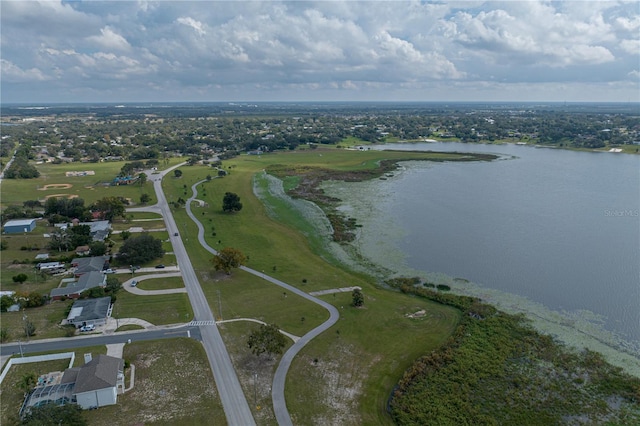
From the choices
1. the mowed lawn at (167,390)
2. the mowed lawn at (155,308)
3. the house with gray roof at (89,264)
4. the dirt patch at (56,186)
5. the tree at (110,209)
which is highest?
the tree at (110,209)

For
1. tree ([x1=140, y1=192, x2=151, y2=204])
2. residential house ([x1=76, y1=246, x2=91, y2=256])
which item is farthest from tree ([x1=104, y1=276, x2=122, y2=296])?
tree ([x1=140, y1=192, x2=151, y2=204])

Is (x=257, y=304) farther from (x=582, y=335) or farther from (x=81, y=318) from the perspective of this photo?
(x=582, y=335)

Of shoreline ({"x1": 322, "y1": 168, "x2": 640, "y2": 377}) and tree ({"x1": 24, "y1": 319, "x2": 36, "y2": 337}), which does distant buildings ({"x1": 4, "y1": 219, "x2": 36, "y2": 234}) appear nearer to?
tree ({"x1": 24, "y1": 319, "x2": 36, "y2": 337})

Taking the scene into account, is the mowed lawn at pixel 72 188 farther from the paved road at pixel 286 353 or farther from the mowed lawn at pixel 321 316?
the paved road at pixel 286 353

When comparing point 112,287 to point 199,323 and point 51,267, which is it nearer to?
point 51,267

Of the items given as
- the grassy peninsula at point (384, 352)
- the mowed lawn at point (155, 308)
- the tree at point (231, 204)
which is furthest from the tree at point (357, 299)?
the tree at point (231, 204)
